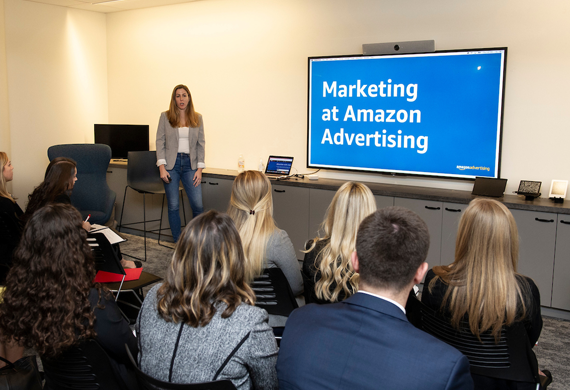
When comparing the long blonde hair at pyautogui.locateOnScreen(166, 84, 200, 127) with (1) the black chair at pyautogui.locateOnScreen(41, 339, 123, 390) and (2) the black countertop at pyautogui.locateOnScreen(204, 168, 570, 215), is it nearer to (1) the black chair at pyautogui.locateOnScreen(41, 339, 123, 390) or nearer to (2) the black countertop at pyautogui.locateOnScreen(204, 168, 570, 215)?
(2) the black countertop at pyautogui.locateOnScreen(204, 168, 570, 215)

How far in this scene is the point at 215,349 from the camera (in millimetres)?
1378

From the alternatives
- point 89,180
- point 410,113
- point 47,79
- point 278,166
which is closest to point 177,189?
point 89,180

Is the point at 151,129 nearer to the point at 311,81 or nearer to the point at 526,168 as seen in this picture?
the point at 311,81

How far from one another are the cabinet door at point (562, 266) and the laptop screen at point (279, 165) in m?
2.67

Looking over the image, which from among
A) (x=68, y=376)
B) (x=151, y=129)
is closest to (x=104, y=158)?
(x=151, y=129)

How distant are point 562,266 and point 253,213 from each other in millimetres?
2557

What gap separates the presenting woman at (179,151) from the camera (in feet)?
17.5

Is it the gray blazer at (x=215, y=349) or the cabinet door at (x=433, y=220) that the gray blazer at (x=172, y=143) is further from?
the gray blazer at (x=215, y=349)

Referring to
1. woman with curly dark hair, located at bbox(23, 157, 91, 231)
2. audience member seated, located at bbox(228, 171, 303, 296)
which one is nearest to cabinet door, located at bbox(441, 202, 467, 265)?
audience member seated, located at bbox(228, 171, 303, 296)

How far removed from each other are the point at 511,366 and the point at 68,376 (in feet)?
5.28

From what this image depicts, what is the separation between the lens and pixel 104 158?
532 centimetres

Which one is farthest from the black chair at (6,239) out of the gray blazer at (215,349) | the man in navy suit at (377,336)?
the man in navy suit at (377,336)

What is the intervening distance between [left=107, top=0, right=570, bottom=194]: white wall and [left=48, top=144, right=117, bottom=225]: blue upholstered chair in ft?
4.48

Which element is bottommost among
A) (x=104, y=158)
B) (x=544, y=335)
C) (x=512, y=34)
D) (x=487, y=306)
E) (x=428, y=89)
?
(x=544, y=335)
